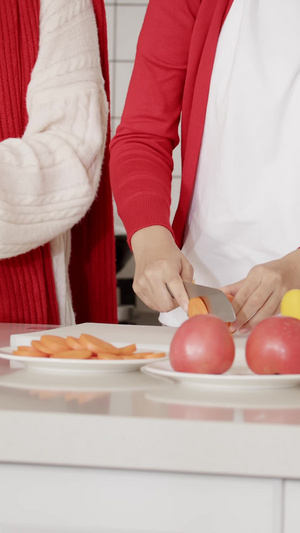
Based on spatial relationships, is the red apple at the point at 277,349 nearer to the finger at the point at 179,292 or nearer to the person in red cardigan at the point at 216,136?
the finger at the point at 179,292

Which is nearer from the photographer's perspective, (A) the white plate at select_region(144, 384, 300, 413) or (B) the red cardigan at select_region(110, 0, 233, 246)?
(A) the white plate at select_region(144, 384, 300, 413)

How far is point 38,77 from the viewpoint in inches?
49.4

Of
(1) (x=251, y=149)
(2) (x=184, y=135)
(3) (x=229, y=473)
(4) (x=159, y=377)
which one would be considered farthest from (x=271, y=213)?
(3) (x=229, y=473)

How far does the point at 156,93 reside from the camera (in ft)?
4.24

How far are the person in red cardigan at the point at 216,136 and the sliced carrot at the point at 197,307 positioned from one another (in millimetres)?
184

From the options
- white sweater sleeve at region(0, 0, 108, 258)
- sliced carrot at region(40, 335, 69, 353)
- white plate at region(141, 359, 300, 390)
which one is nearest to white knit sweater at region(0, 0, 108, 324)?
white sweater sleeve at region(0, 0, 108, 258)

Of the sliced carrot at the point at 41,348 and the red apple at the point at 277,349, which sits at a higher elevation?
the red apple at the point at 277,349

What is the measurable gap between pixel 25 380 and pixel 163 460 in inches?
7.4

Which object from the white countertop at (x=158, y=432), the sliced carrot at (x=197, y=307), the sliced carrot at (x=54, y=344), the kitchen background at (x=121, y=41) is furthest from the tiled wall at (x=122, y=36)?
the white countertop at (x=158, y=432)

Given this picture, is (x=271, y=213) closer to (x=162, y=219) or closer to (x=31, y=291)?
(x=162, y=219)

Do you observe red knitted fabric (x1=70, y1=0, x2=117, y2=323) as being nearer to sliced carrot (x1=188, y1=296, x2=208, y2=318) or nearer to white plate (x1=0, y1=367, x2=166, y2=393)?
sliced carrot (x1=188, y1=296, x2=208, y2=318)

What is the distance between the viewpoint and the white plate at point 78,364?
2.16 ft

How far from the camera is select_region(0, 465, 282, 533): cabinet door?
1.72 ft

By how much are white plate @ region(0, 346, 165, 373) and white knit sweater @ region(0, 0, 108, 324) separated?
1.64ft
